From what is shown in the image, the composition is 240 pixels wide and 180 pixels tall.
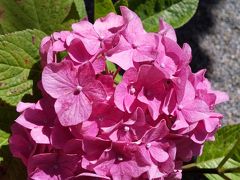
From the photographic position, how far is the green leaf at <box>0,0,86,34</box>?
4.09 feet

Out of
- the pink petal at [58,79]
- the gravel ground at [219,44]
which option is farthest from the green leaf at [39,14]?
the gravel ground at [219,44]

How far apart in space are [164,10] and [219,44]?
1.30 meters

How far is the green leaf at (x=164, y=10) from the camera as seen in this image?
4.48ft

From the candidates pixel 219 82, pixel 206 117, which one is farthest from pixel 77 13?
pixel 219 82

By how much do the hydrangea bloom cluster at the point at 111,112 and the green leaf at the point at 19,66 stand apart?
0.10 m

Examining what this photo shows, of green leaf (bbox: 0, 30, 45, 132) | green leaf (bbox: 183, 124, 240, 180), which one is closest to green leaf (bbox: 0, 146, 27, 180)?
green leaf (bbox: 0, 30, 45, 132)

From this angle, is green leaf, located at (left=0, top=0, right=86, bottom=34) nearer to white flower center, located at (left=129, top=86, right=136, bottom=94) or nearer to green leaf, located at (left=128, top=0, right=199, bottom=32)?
green leaf, located at (left=128, top=0, right=199, bottom=32)

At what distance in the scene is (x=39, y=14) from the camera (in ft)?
4.13

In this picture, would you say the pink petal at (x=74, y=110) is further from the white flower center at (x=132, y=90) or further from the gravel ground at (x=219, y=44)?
the gravel ground at (x=219, y=44)

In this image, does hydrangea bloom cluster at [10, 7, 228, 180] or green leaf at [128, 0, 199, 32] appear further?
green leaf at [128, 0, 199, 32]

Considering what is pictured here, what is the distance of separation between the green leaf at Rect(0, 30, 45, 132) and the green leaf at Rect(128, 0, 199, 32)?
304 millimetres

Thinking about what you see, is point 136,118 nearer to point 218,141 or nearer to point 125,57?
point 125,57

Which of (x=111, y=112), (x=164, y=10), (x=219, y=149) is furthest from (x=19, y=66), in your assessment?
(x=219, y=149)

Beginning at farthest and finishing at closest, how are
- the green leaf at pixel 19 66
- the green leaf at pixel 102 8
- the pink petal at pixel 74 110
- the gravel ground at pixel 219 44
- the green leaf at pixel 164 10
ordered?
the gravel ground at pixel 219 44 → the green leaf at pixel 164 10 → the green leaf at pixel 102 8 → the green leaf at pixel 19 66 → the pink petal at pixel 74 110
